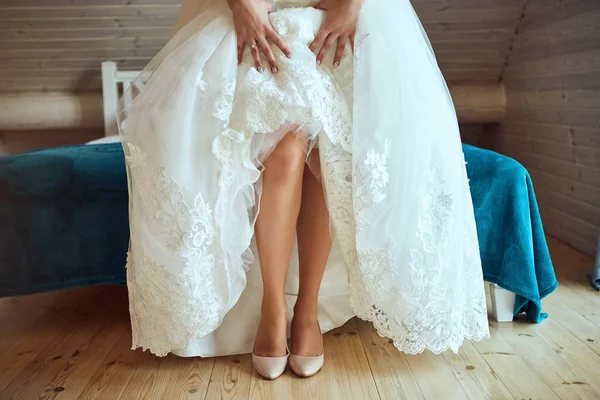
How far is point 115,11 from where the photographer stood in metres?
2.40

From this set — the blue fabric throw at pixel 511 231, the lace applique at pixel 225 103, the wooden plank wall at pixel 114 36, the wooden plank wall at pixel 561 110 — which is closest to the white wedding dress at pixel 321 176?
the lace applique at pixel 225 103

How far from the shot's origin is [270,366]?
1167 mm

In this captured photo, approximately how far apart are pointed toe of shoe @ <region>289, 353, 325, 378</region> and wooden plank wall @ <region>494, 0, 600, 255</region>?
1.30 meters

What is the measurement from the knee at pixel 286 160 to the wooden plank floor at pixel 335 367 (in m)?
0.42

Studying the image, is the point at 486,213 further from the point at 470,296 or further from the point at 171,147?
the point at 171,147

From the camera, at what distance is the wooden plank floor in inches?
44.0

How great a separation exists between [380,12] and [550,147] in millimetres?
1445

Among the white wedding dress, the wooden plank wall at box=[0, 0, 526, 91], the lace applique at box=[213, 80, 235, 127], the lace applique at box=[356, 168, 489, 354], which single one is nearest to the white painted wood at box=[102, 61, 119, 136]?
the wooden plank wall at box=[0, 0, 526, 91]

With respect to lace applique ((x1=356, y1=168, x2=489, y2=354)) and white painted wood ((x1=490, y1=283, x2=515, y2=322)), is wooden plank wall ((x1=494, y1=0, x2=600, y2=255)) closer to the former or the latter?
white painted wood ((x1=490, y1=283, x2=515, y2=322))

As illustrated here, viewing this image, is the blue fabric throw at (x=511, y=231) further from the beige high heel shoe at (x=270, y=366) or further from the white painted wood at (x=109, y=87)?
the white painted wood at (x=109, y=87)

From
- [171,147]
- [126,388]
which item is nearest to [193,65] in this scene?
[171,147]

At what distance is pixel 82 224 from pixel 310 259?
611 mm

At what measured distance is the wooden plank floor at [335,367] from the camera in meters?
1.12

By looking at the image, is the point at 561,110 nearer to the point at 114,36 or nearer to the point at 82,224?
the point at 82,224
